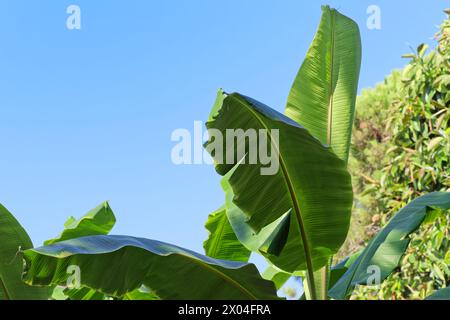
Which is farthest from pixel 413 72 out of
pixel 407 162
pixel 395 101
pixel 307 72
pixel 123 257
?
pixel 123 257

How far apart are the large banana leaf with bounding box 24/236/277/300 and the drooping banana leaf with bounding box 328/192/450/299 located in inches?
16.5

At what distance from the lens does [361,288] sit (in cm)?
664

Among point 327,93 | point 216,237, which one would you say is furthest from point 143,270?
point 327,93

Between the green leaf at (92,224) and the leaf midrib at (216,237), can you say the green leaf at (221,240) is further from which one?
the green leaf at (92,224)

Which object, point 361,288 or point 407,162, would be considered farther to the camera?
point 361,288

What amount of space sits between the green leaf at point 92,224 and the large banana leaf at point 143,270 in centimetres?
135

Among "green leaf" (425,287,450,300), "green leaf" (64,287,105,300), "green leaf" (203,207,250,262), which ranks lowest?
"green leaf" (64,287,105,300)

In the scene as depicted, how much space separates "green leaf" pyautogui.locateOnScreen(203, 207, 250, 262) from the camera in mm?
4168

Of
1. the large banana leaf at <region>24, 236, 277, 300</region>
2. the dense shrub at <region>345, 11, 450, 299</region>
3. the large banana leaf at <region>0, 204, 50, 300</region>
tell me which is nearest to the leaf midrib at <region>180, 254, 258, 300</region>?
the large banana leaf at <region>24, 236, 277, 300</region>

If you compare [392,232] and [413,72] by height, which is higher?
[413,72]

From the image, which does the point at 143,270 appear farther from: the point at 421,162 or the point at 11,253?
the point at 421,162

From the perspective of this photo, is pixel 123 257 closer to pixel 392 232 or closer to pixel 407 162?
pixel 392 232

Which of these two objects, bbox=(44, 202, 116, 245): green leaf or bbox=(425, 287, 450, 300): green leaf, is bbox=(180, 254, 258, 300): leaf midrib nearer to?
bbox=(425, 287, 450, 300): green leaf
